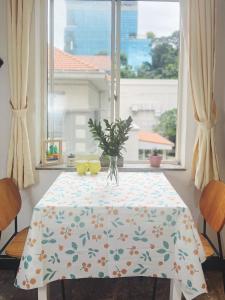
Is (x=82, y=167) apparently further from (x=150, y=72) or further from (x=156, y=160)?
(x=150, y=72)

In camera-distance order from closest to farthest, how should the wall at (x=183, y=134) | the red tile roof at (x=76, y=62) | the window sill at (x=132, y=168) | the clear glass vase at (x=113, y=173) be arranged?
the clear glass vase at (x=113, y=173)
the wall at (x=183, y=134)
the window sill at (x=132, y=168)
the red tile roof at (x=76, y=62)

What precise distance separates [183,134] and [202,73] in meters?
0.51

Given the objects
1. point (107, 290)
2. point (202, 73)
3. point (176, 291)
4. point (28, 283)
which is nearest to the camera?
point (28, 283)

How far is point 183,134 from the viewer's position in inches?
104

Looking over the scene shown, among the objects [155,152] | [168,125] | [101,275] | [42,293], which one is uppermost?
[168,125]

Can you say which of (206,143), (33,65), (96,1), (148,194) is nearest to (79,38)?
(96,1)

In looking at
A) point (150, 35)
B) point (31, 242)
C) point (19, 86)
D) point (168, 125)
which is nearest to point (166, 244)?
point (31, 242)

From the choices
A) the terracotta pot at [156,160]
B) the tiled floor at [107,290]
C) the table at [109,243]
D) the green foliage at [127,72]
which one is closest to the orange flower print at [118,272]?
the table at [109,243]

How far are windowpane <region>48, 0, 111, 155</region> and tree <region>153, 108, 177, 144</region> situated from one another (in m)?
0.45

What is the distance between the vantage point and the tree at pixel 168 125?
274cm

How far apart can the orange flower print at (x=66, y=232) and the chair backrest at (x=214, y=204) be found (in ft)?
2.91

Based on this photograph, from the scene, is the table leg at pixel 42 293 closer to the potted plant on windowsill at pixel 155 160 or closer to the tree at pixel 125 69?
the potted plant on windowsill at pixel 155 160

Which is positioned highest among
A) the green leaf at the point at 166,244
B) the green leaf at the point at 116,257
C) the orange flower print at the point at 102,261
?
the green leaf at the point at 166,244

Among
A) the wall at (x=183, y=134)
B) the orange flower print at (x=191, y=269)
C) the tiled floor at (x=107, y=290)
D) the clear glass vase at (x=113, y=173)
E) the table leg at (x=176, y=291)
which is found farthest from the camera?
the wall at (x=183, y=134)
